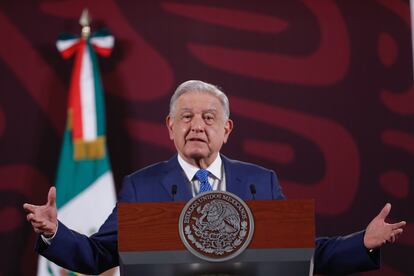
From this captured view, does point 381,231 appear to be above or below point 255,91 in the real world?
below

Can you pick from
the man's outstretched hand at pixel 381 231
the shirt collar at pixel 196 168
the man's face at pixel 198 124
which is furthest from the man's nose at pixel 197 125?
the man's outstretched hand at pixel 381 231

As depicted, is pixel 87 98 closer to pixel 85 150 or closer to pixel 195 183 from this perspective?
pixel 85 150

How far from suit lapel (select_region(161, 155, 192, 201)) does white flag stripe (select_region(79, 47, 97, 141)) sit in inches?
87.7

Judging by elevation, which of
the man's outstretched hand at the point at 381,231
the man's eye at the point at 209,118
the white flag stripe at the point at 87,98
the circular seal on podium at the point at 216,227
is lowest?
the man's outstretched hand at the point at 381,231

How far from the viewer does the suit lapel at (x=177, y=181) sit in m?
2.81

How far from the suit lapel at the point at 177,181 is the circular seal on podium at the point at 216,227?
62 cm

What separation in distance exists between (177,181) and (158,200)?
0.10m

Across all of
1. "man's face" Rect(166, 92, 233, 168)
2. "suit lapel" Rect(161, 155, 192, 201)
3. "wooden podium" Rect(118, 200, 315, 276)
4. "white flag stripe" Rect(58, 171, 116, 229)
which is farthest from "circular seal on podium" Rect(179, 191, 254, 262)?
"white flag stripe" Rect(58, 171, 116, 229)

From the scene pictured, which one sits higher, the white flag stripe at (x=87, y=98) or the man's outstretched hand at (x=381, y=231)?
the white flag stripe at (x=87, y=98)

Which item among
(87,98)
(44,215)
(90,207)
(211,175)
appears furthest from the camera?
(87,98)

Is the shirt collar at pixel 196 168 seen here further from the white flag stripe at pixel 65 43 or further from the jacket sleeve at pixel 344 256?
the white flag stripe at pixel 65 43

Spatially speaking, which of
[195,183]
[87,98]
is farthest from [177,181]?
[87,98]

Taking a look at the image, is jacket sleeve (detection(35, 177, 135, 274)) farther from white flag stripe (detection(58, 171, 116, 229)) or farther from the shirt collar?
white flag stripe (detection(58, 171, 116, 229))

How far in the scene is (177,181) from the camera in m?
2.85
